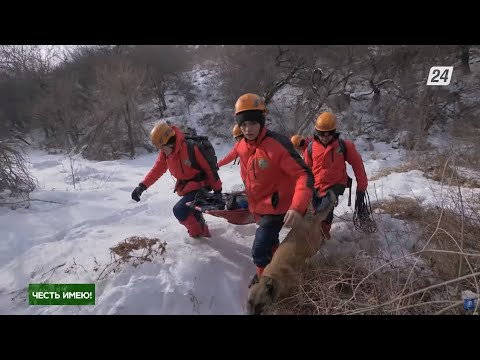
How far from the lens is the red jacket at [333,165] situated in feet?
11.7

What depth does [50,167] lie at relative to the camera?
30.7 ft

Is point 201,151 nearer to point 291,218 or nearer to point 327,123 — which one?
point 327,123

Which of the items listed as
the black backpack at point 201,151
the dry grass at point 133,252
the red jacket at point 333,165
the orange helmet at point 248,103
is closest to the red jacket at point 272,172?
the orange helmet at point 248,103

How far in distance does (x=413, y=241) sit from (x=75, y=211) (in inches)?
205

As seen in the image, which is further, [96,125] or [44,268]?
[96,125]

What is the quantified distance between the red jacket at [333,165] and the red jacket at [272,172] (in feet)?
3.48

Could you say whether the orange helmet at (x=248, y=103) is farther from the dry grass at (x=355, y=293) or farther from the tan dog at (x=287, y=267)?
the dry grass at (x=355, y=293)

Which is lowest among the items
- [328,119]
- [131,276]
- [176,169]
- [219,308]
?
[219,308]

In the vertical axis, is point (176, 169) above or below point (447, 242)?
above

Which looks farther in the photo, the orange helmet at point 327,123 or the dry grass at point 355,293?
the orange helmet at point 327,123
